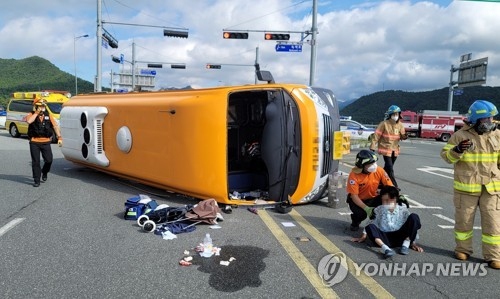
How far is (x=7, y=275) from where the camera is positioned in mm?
3258

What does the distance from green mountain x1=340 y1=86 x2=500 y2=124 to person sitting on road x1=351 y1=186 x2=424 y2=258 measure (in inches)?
2233

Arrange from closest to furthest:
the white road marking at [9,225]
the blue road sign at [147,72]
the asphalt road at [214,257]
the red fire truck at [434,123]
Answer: the asphalt road at [214,257] < the white road marking at [9,225] < the red fire truck at [434,123] < the blue road sign at [147,72]

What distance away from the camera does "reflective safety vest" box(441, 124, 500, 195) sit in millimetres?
3785

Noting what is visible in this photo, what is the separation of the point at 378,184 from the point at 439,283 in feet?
5.58

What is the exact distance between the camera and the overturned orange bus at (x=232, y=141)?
549 cm

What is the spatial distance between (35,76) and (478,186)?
112 m

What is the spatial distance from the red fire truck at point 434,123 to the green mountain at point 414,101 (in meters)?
26.7

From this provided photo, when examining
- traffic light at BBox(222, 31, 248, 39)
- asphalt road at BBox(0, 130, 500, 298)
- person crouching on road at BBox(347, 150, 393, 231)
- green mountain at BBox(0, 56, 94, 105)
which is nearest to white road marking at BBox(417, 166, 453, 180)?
asphalt road at BBox(0, 130, 500, 298)

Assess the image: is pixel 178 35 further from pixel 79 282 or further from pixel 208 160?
pixel 79 282

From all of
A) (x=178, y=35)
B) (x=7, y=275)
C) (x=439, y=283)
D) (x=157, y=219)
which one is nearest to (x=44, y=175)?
(x=157, y=219)

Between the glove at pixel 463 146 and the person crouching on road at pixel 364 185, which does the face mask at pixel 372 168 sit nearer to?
the person crouching on road at pixel 364 185

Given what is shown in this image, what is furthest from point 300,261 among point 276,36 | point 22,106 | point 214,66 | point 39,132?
point 214,66

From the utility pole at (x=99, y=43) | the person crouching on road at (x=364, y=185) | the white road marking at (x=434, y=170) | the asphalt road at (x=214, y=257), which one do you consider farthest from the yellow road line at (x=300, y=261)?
the utility pole at (x=99, y=43)

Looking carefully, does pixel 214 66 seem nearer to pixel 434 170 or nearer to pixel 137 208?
pixel 434 170
